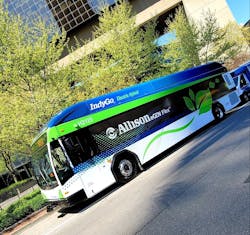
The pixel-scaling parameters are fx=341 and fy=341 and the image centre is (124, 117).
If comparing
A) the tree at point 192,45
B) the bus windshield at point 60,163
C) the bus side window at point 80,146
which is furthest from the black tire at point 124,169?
the tree at point 192,45

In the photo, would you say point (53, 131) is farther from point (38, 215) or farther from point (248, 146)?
point (248, 146)

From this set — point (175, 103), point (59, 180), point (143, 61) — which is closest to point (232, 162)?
point (59, 180)

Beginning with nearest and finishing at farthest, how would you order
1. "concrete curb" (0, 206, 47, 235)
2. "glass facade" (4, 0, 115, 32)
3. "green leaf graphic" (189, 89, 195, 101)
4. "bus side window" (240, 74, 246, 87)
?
"concrete curb" (0, 206, 47, 235), "green leaf graphic" (189, 89, 195, 101), "bus side window" (240, 74, 246, 87), "glass facade" (4, 0, 115, 32)

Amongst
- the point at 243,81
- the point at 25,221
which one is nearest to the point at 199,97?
the point at 243,81

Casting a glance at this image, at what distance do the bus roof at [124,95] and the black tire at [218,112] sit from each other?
171 cm

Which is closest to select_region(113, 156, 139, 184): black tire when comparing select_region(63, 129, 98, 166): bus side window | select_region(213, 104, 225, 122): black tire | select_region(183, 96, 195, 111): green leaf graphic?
select_region(63, 129, 98, 166): bus side window

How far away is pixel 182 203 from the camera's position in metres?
6.39

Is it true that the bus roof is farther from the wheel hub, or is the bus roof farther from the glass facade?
the glass facade

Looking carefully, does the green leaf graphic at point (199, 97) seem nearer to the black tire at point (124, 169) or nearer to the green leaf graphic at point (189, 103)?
the green leaf graphic at point (189, 103)

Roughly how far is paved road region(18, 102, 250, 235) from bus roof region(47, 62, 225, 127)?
277 cm

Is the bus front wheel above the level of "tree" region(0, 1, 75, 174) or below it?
below

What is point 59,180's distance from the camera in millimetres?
9945

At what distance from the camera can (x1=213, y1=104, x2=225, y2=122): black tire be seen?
660 inches

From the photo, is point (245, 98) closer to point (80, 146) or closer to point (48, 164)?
point (80, 146)
